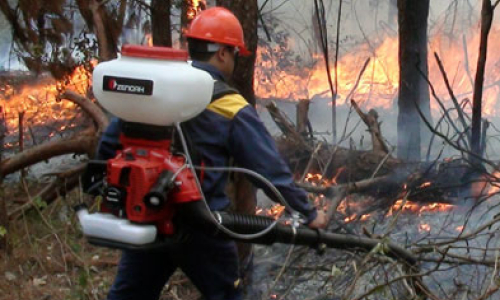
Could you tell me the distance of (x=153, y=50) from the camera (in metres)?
2.45

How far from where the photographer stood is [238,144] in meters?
2.73

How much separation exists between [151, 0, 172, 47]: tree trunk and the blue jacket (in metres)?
4.54

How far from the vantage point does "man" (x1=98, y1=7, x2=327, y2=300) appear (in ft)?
8.92

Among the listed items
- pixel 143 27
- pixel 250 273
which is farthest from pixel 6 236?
pixel 143 27

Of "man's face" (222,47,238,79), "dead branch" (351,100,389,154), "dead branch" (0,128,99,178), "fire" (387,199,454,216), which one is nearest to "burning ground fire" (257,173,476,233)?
"fire" (387,199,454,216)

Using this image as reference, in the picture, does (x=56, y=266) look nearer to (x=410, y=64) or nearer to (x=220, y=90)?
(x=220, y=90)

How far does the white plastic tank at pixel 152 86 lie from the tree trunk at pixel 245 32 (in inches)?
63.8

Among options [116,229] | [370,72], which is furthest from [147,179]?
[370,72]

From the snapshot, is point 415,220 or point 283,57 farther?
point 283,57

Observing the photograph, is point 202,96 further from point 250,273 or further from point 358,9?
point 358,9

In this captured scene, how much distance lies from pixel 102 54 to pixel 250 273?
301cm

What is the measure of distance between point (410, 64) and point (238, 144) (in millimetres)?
6239

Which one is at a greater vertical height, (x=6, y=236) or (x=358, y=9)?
(x=358, y=9)

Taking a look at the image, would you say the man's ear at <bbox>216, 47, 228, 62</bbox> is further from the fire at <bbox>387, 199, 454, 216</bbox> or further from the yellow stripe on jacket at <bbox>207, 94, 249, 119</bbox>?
the fire at <bbox>387, 199, 454, 216</bbox>
